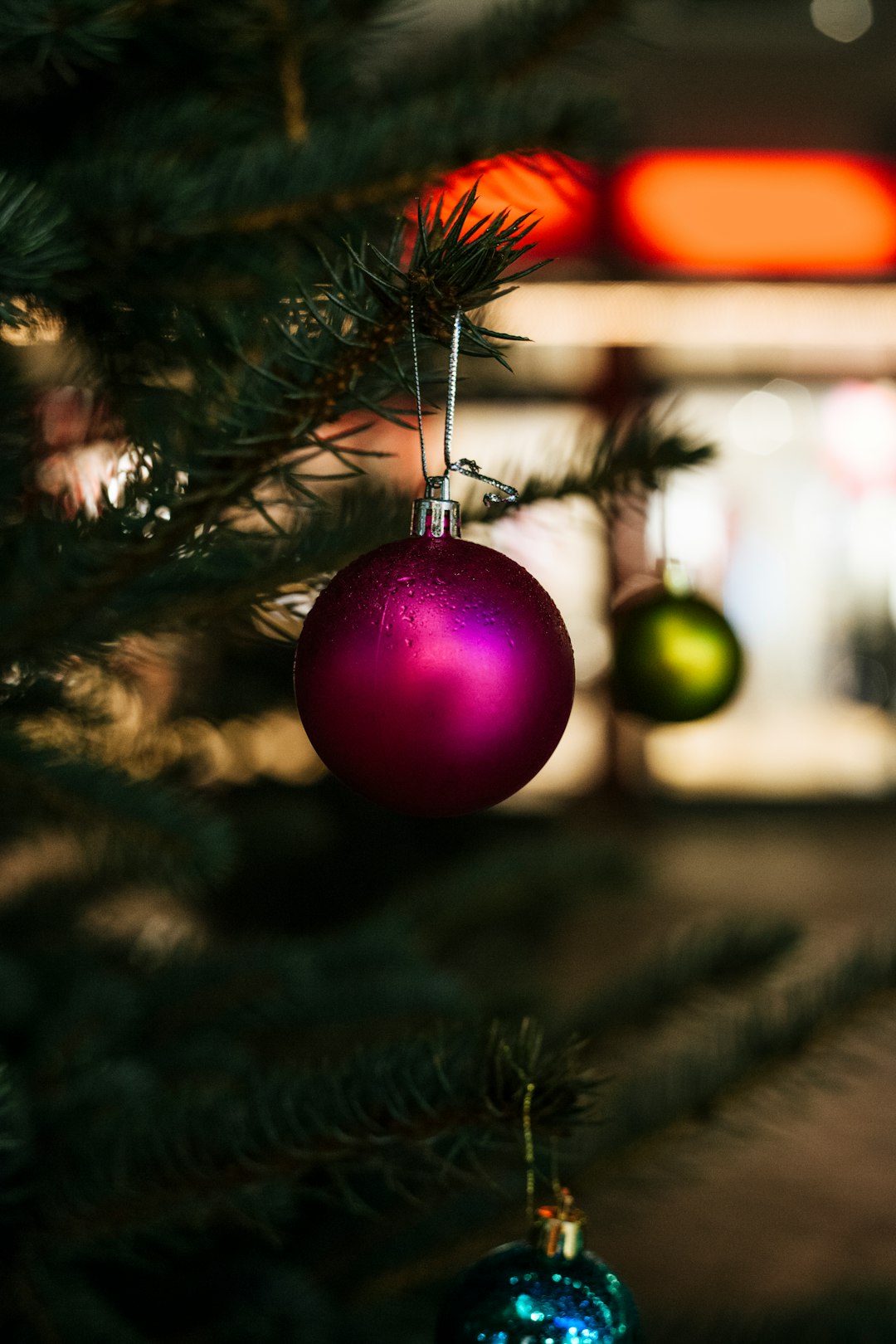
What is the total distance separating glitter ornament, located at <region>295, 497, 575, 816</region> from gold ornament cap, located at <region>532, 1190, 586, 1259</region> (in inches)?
8.3

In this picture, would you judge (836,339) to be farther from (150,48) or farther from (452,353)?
(452,353)

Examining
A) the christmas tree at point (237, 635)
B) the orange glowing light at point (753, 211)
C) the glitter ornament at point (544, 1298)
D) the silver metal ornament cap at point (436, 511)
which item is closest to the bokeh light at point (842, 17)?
the orange glowing light at point (753, 211)

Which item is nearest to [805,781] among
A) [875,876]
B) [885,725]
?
[885,725]

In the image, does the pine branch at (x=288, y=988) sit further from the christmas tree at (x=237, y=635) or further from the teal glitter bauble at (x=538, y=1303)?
the teal glitter bauble at (x=538, y=1303)

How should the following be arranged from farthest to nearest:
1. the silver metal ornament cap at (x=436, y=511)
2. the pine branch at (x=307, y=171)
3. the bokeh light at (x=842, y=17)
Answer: the bokeh light at (x=842, y=17) → the pine branch at (x=307, y=171) → the silver metal ornament cap at (x=436, y=511)

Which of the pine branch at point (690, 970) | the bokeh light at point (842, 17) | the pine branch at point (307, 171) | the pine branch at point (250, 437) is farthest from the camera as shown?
the bokeh light at point (842, 17)

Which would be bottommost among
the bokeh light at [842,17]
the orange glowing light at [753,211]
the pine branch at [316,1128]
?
the pine branch at [316,1128]

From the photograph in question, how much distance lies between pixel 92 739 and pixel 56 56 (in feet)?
1.67

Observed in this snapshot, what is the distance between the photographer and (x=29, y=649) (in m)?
0.58

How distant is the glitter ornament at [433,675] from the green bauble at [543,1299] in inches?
8.7

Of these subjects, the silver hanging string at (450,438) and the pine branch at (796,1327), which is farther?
the pine branch at (796,1327)

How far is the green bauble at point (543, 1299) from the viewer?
0.50 metres

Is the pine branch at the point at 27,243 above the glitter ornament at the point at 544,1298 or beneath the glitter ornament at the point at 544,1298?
above

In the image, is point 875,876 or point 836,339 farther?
point 836,339
